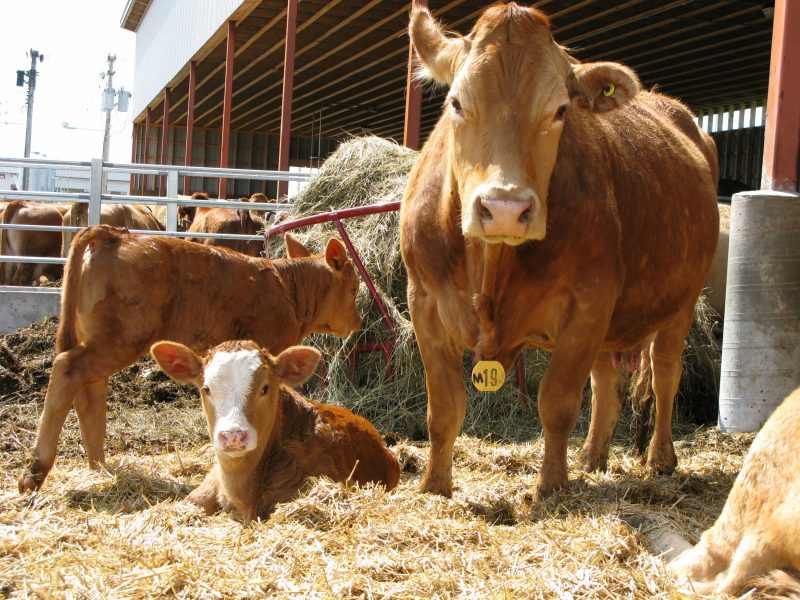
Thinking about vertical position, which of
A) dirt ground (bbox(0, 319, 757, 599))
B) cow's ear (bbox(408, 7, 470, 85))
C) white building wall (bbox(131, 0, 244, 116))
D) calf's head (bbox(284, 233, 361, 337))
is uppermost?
white building wall (bbox(131, 0, 244, 116))

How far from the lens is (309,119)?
113 feet

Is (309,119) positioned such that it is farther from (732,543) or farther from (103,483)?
(732,543)

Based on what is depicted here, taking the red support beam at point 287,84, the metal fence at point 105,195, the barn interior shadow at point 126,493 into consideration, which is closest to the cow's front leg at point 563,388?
the barn interior shadow at point 126,493

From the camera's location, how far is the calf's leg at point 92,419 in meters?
5.89

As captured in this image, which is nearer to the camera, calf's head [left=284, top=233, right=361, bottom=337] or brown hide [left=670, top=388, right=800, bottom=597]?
brown hide [left=670, top=388, right=800, bottom=597]

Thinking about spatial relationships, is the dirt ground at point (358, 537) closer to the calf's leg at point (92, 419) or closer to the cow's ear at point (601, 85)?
the calf's leg at point (92, 419)

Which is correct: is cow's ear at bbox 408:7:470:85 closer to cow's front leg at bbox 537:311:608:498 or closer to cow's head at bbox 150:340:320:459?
cow's front leg at bbox 537:311:608:498

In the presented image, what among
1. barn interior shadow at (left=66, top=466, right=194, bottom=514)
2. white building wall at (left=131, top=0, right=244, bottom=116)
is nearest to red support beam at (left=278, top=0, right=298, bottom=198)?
white building wall at (left=131, top=0, right=244, bottom=116)

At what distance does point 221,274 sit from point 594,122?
2.84 meters

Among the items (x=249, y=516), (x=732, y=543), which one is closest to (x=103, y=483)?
(x=249, y=516)

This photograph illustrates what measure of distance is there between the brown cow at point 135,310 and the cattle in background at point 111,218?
24.7ft

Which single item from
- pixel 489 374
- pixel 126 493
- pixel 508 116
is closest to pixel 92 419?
pixel 126 493

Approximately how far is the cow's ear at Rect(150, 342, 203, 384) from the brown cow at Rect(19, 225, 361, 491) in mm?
966

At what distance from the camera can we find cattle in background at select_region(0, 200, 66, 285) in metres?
15.6
